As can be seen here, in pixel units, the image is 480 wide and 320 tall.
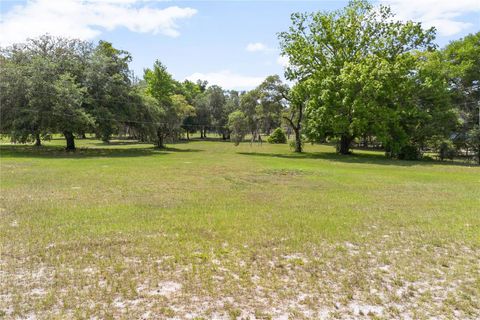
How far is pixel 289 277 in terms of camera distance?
530 cm

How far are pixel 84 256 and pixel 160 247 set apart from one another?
1365 mm

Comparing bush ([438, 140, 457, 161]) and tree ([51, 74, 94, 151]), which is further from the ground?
tree ([51, 74, 94, 151])

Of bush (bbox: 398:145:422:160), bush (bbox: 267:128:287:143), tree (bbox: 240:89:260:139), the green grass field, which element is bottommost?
the green grass field

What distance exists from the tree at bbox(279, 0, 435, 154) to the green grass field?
755 inches

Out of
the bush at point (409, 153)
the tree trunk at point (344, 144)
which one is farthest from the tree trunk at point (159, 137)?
the bush at point (409, 153)

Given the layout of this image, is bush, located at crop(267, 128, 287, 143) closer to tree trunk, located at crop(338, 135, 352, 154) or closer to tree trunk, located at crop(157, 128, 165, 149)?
tree trunk, located at crop(157, 128, 165, 149)

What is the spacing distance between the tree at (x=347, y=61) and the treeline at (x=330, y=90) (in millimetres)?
101

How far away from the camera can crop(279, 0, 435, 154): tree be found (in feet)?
98.1

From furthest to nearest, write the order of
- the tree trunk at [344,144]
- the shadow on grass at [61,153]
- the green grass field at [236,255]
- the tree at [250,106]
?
the tree at [250,106], the tree trunk at [344,144], the shadow on grass at [61,153], the green grass field at [236,255]

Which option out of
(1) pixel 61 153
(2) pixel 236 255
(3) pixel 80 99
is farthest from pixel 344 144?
(2) pixel 236 255

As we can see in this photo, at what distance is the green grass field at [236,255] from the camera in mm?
4414

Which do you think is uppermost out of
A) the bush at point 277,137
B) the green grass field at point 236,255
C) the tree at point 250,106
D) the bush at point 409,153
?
the tree at point 250,106

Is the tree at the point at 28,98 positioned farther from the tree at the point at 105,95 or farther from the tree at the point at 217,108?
the tree at the point at 217,108

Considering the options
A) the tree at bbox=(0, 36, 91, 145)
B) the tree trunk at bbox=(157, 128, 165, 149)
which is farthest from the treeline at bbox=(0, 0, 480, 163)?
the tree trunk at bbox=(157, 128, 165, 149)
